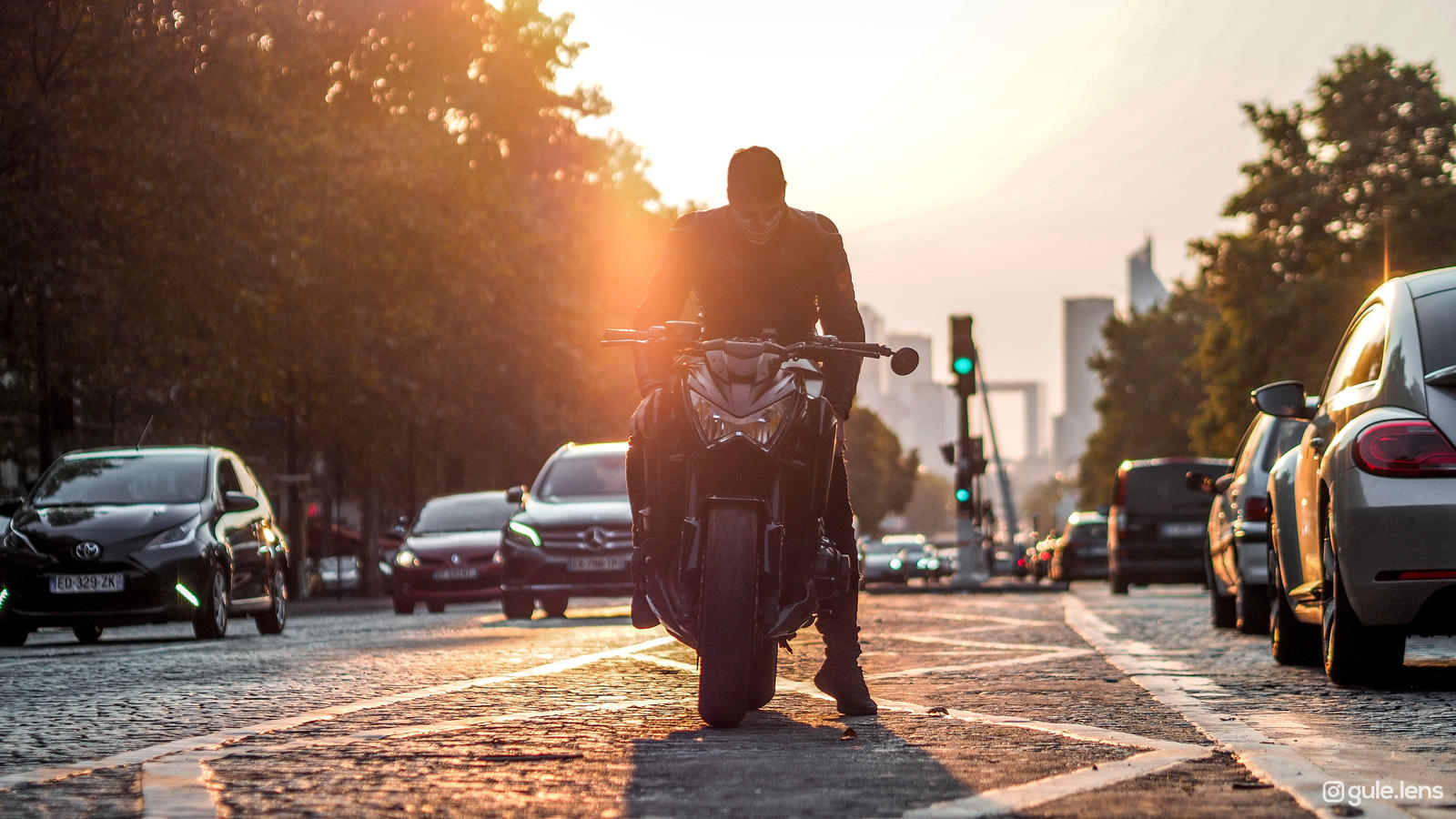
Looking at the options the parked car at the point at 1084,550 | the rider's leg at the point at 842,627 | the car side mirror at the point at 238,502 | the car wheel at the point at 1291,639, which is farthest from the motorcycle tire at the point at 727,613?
the parked car at the point at 1084,550

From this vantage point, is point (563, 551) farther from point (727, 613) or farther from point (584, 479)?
point (727, 613)

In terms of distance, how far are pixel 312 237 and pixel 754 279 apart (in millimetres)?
23473

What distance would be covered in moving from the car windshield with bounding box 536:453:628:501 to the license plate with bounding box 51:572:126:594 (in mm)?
4695

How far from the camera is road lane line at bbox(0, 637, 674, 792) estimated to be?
19.7 ft

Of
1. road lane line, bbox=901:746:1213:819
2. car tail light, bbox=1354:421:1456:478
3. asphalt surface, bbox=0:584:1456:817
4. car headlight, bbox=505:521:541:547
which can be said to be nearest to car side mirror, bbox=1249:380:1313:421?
asphalt surface, bbox=0:584:1456:817

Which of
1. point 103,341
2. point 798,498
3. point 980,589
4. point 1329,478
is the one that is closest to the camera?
point 798,498

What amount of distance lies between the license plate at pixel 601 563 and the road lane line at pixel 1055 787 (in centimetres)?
1228

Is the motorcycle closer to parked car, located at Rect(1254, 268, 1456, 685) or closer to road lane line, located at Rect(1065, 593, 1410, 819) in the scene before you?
road lane line, located at Rect(1065, 593, 1410, 819)

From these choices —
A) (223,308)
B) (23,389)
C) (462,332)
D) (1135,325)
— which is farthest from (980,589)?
(1135,325)

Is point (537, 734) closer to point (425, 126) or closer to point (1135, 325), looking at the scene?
point (425, 126)

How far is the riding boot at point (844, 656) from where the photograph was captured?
7.57 m

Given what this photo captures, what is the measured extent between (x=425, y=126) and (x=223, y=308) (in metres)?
10.9

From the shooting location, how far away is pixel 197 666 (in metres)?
11.7

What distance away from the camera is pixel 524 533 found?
18.8 m
